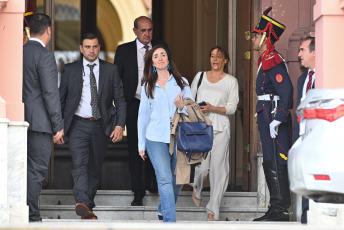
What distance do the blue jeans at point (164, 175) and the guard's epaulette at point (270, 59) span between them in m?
1.86

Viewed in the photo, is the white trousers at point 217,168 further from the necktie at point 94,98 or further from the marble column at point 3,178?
the marble column at point 3,178

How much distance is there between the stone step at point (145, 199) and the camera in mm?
13547

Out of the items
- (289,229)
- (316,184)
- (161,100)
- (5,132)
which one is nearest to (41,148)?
(5,132)

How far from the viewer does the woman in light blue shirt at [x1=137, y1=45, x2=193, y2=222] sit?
11164 mm

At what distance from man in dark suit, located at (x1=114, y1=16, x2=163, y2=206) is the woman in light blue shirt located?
1.57 meters

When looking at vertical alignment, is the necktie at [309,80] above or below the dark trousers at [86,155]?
above

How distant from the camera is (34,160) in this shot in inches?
446

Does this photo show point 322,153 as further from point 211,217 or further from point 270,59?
point 211,217

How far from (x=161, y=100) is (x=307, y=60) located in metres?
1.68

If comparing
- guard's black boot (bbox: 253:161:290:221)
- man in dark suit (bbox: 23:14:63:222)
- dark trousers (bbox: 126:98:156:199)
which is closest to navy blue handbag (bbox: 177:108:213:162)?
man in dark suit (bbox: 23:14:63:222)

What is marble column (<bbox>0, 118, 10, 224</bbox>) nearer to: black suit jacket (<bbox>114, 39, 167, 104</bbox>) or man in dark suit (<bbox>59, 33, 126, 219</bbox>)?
man in dark suit (<bbox>59, 33, 126, 219</bbox>)

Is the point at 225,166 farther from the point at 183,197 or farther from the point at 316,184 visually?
the point at 316,184

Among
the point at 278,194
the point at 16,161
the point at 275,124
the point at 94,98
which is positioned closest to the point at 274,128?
the point at 275,124

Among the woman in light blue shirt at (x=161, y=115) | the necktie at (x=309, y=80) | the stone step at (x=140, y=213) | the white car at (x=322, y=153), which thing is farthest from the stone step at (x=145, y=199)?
the white car at (x=322, y=153)
